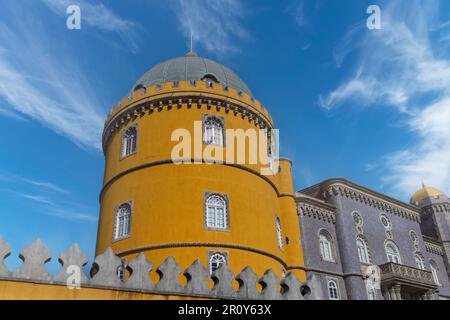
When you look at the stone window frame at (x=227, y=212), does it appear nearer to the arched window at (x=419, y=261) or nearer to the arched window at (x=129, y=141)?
the arched window at (x=129, y=141)

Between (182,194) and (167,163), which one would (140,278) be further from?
(167,163)

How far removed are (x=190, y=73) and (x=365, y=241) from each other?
1651 cm

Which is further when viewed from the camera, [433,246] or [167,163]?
[433,246]

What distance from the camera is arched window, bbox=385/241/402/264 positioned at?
30.2 m

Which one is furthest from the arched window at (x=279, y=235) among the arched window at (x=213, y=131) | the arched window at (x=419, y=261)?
the arched window at (x=419, y=261)

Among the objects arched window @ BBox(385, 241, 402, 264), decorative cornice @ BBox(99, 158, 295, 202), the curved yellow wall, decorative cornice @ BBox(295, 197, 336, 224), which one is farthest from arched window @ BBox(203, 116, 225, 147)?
arched window @ BBox(385, 241, 402, 264)

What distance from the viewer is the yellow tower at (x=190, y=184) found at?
17.8 m

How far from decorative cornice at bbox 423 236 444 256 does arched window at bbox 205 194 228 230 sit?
2449 centimetres

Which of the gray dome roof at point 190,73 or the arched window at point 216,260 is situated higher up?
the gray dome roof at point 190,73

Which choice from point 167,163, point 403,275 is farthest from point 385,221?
point 167,163

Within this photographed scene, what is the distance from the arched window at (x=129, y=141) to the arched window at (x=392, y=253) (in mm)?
19965

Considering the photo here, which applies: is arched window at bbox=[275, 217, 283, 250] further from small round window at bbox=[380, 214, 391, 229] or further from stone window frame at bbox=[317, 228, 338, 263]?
small round window at bbox=[380, 214, 391, 229]

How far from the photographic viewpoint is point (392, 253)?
100ft
